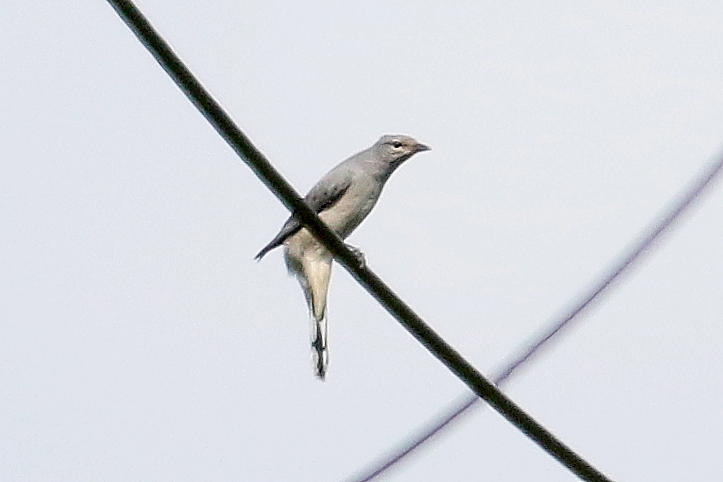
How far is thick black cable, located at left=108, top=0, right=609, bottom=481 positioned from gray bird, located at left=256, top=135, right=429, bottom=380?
2651mm

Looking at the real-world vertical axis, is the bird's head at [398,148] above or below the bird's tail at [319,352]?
above

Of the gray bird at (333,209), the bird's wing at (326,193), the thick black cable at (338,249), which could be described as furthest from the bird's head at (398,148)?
the thick black cable at (338,249)

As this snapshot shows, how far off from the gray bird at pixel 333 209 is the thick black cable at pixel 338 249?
2.65m

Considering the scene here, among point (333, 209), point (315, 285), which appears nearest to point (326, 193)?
point (333, 209)

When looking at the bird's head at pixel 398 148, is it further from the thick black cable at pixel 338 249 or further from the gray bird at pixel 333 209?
the thick black cable at pixel 338 249

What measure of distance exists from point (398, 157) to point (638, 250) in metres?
3.19

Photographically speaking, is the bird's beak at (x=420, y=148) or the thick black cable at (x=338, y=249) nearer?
the thick black cable at (x=338, y=249)

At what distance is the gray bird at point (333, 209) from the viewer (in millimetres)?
5398

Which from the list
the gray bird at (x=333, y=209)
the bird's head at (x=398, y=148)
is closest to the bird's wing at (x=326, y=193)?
the gray bird at (x=333, y=209)

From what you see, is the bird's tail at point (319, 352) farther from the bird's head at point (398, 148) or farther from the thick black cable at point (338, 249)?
the thick black cable at point (338, 249)

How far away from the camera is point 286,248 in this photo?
559 cm

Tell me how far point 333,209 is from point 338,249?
2.95 m

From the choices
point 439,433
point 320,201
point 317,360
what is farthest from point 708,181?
point 320,201

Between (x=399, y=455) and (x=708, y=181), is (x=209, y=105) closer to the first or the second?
(x=708, y=181)
